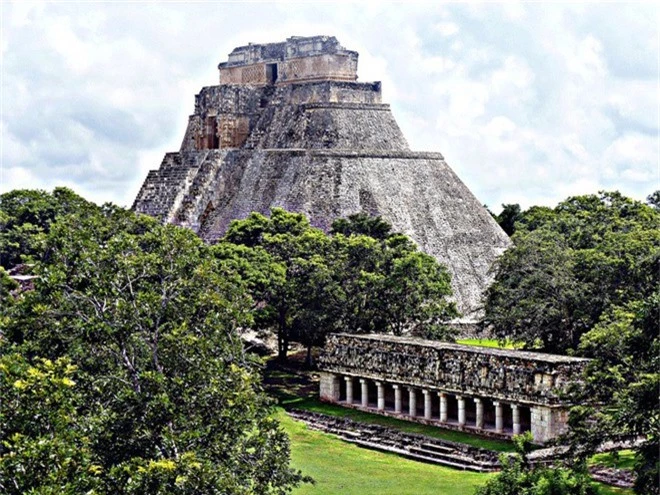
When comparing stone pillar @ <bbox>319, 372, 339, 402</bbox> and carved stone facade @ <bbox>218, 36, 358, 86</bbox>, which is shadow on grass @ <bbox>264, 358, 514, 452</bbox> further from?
carved stone facade @ <bbox>218, 36, 358, 86</bbox>

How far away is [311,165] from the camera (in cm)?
5572

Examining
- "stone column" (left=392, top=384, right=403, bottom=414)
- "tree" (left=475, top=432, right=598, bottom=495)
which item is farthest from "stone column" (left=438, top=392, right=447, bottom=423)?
"tree" (left=475, top=432, right=598, bottom=495)

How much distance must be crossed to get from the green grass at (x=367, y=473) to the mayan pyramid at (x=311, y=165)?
60.7 ft

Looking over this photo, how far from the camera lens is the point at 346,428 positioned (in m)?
34.2

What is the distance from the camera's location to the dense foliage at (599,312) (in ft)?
67.6

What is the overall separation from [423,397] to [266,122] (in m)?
27.3

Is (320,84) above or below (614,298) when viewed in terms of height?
above

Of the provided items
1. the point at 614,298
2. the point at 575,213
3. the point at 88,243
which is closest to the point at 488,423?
the point at 614,298

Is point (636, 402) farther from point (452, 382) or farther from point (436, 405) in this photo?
point (436, 405)

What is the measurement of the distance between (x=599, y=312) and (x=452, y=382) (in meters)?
5.43

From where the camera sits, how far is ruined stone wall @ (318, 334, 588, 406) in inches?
1223

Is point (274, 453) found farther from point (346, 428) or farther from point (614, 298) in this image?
point (614, 298)

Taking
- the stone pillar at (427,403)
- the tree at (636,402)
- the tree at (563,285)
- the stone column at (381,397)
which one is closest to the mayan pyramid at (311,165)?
the tree at (563,285)

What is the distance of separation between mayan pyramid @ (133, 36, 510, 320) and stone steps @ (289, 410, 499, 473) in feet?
50.7
